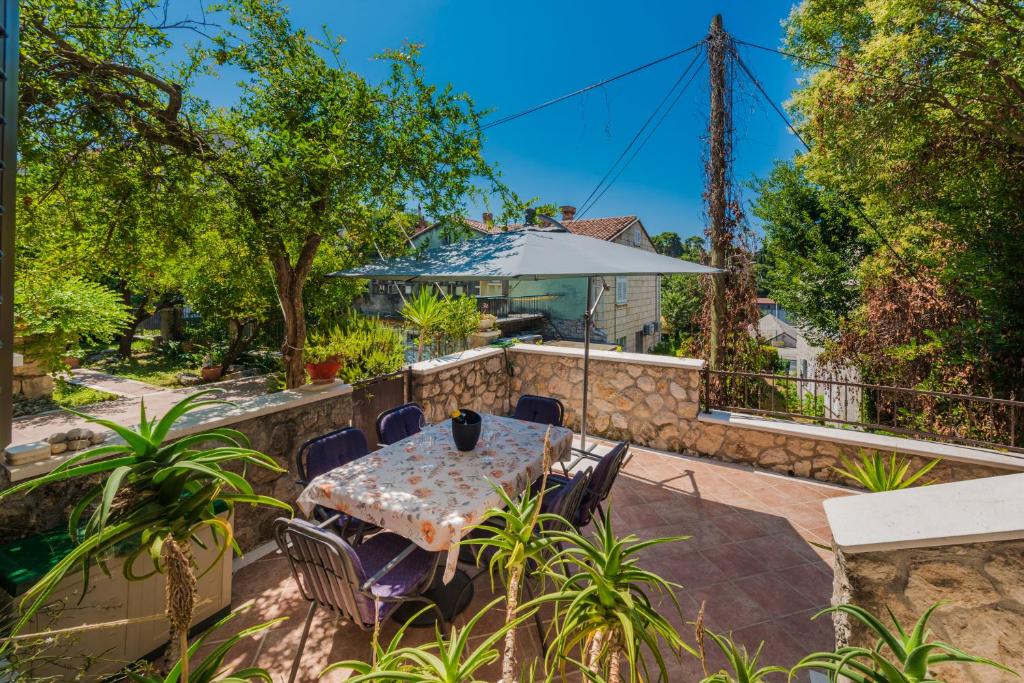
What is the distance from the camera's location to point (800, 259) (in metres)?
10.9

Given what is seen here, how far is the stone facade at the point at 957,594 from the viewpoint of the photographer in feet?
5.04

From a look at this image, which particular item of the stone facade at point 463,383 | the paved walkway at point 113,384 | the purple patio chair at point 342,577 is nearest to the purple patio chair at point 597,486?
the purple patio chair at point 342,577

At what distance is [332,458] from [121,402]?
713 cm

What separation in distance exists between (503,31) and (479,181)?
6476 mm

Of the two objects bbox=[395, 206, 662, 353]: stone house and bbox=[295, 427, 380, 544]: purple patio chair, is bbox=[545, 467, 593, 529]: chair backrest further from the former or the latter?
bbox=[395, 206, 662, 353]: stone house

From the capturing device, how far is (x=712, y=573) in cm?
338

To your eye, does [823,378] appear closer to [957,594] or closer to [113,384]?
A: [957,594]

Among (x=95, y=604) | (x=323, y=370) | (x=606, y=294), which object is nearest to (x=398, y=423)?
(x=323, y=370)

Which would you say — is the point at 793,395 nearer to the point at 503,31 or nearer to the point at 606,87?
the point at 606,87

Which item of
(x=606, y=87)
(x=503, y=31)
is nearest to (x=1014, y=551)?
(x=606, y=87)

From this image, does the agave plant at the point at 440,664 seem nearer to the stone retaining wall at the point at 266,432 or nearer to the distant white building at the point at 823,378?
the stone retaining wall at the point at 266,432

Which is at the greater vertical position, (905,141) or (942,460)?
(905,141)

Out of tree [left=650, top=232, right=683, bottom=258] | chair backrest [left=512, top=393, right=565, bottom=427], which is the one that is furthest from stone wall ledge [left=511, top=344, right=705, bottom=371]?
tree [left=650, top=232, right=683, bottom=258]

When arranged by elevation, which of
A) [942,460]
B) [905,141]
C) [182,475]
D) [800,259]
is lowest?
[942,460]
